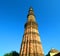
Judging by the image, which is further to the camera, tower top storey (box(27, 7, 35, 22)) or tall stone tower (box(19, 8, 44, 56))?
tower top storey (box(27, 7, 35, 22))

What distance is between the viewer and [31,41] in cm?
1858

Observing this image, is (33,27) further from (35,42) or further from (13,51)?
(13,51)

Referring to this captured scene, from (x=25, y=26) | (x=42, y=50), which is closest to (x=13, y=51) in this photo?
(x=25, y=26)

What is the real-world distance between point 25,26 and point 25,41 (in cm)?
358

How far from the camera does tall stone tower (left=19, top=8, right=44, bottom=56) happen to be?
1758cm

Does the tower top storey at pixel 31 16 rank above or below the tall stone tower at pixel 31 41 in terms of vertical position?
above

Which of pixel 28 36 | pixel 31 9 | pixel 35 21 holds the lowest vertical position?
pixel 28 36

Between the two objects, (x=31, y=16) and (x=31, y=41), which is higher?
(x=31, y=16)

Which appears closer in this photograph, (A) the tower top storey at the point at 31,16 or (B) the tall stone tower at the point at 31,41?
(B) the tall stone tower at the point at 31,41

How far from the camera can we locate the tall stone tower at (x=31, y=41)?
1758 centimetres

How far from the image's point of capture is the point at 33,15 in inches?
921

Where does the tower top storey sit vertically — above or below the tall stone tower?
above

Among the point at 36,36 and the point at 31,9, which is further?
the point at 31,9

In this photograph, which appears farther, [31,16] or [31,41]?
[31,16]
